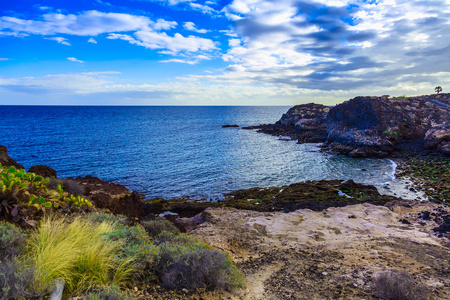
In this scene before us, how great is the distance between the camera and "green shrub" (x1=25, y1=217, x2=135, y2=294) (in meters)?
4.08

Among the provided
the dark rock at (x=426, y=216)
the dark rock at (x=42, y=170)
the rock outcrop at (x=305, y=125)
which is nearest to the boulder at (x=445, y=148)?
the rock outcrop at (x=305, y=125)

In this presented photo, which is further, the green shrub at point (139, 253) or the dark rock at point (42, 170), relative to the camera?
Answer: the dark rock at point (42, 170)

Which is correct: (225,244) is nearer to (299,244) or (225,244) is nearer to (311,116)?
(299,244)

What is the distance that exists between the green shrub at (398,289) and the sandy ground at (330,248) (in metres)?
0.24

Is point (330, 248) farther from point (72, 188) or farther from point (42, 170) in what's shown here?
point (42, 170)

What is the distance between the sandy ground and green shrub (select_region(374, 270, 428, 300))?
0.24 m

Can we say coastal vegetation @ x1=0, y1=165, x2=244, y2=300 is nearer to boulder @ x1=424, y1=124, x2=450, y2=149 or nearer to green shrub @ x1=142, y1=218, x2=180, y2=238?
green shrub @ x1=142, y1=218, x2=180, y2=238

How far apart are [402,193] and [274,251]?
16.6m

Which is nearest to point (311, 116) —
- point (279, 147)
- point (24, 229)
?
point (279, 147)

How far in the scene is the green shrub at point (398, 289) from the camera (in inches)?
184

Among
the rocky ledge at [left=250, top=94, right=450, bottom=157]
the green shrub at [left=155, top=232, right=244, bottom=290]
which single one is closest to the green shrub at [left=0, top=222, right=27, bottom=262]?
the green shrub at [left=155, top=232, right=244, bottom=290]

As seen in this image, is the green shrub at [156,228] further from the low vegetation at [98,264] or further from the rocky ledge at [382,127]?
the rocky ledge at [382,127]

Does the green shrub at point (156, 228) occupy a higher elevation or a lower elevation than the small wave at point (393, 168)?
higher

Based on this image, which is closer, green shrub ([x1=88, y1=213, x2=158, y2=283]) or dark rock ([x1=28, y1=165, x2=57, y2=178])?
green shrub ([x1=88, y1=213, x2=158, y2=283])
